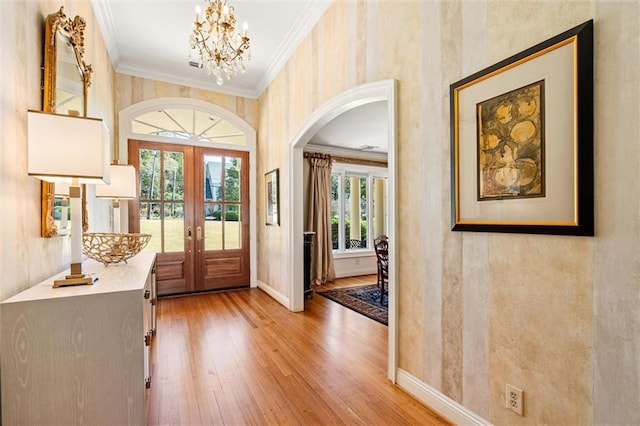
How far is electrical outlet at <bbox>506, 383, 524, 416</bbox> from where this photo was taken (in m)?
1.48

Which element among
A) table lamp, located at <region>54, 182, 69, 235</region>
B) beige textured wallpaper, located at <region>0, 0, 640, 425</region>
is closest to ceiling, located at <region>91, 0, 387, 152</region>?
beige textured wallpaper, located at <region>0, 0, 640, 425</region>

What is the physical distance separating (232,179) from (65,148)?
3.90 meters

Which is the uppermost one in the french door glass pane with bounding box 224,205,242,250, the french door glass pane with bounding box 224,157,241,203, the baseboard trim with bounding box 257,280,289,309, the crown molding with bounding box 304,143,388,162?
the crown molding with bounding box 304,143,388,162

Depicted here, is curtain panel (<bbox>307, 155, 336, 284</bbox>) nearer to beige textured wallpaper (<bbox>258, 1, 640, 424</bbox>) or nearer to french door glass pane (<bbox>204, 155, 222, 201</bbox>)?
french door glass pane (<bbox>204, 155, 222, 201</bbox>)

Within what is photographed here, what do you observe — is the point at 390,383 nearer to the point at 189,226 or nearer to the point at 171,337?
the point at 171,337

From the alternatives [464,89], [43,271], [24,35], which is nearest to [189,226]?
[43,271]

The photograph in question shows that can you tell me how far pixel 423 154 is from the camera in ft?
6.70

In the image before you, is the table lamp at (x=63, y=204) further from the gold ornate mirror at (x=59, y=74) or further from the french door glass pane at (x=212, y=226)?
the french door glass pane at (x=212, y=226)

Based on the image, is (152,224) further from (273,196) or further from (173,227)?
(273,196)

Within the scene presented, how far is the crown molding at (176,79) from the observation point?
14.5ft

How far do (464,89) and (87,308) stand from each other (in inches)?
88.0

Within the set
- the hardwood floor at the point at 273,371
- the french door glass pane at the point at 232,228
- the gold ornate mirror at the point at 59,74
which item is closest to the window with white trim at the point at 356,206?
the french door glass pane at the point at 232,228

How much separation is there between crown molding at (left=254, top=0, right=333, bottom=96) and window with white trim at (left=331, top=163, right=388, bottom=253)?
2.37 metres

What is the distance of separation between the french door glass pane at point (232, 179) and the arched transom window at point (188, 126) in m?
0.33
